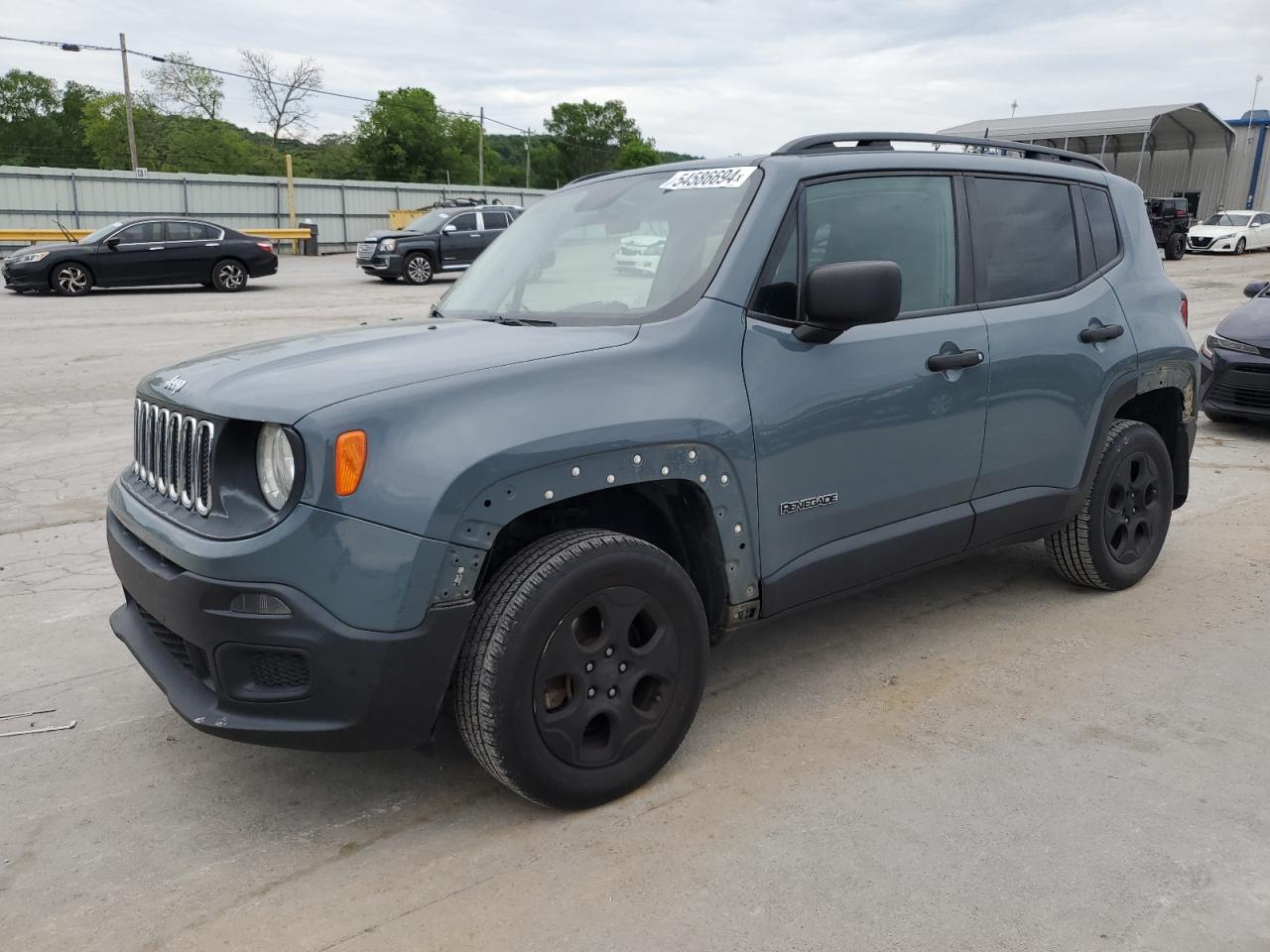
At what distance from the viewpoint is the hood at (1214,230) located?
3375 centimetres

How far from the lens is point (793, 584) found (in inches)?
132

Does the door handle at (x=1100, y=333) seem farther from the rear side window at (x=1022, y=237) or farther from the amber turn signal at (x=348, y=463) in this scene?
the amber turn signal at (x=348, y=463)

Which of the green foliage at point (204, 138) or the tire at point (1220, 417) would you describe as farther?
the green foliage at point (204, 138)

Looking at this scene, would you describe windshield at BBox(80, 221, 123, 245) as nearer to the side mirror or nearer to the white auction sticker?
the white auction sticker

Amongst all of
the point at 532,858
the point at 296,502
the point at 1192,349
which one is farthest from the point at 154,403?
the point at 1192,349

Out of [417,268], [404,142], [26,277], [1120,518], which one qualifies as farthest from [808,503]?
[404,142]

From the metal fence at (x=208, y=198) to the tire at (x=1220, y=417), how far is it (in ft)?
84.4

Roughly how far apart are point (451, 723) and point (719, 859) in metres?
1.06

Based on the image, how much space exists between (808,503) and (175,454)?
73.4 inches

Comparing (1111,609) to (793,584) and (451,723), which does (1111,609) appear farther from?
(451,723)

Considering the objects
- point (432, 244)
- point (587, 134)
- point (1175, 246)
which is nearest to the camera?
point (432, 244)

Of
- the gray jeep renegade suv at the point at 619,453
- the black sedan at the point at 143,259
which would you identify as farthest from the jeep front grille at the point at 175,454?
the black sedan at the point at 143,259

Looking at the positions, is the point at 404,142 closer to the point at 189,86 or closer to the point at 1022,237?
the point at 189,86

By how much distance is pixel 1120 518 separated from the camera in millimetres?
4656
